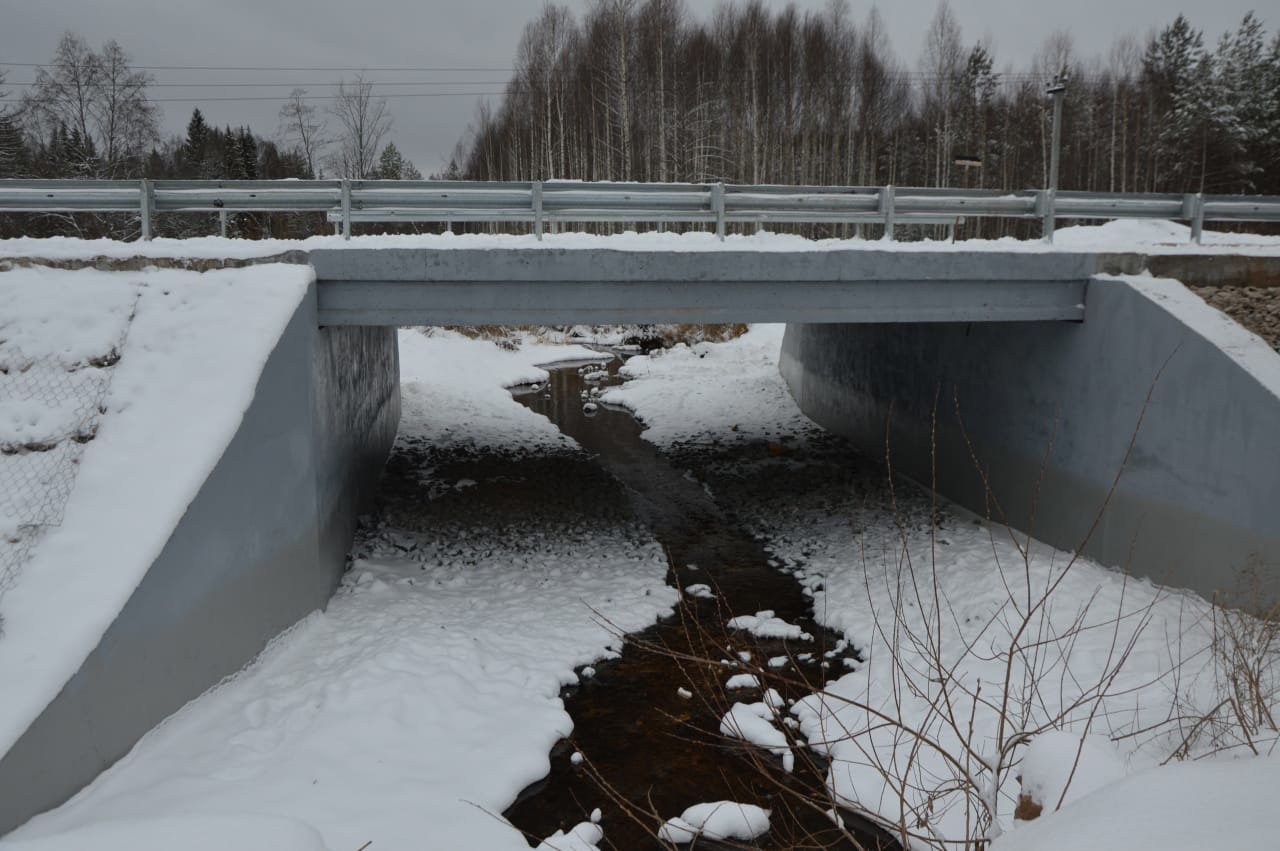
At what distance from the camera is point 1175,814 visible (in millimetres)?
2555

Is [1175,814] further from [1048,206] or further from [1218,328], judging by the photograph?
[1048,206]

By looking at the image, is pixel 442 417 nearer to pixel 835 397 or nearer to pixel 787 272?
pixel 835 397

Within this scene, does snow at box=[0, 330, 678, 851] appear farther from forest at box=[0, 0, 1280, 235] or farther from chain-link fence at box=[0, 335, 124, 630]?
forest at box=[0, 0, 1280, 235]

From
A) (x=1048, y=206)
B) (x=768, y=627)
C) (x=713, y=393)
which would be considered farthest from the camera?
(x=713, y=393)

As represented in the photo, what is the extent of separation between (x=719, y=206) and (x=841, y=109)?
101 ft

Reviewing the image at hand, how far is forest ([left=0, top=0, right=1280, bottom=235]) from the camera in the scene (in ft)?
113

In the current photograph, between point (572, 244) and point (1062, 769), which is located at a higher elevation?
point (572, 244)

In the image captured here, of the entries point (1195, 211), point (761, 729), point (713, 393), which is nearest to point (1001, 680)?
point (761, 729)

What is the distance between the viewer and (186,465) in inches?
292

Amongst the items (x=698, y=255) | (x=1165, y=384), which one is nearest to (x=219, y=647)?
(x=698, y=255)

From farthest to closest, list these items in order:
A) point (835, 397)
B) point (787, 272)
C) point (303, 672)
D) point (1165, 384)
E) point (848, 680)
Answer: point (835, 397) < point (787, 272) < point (1165, 384) < point (848, 680) < point (303, 672)

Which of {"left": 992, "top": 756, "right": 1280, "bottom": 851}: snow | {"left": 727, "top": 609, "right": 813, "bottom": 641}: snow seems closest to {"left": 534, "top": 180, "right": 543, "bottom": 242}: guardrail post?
{"left": 727, "top": 609, "right": 813, "bottom": 641}: snow

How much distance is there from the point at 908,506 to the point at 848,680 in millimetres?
6107

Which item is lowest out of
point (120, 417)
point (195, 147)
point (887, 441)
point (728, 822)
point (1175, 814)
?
point (728, 822)
